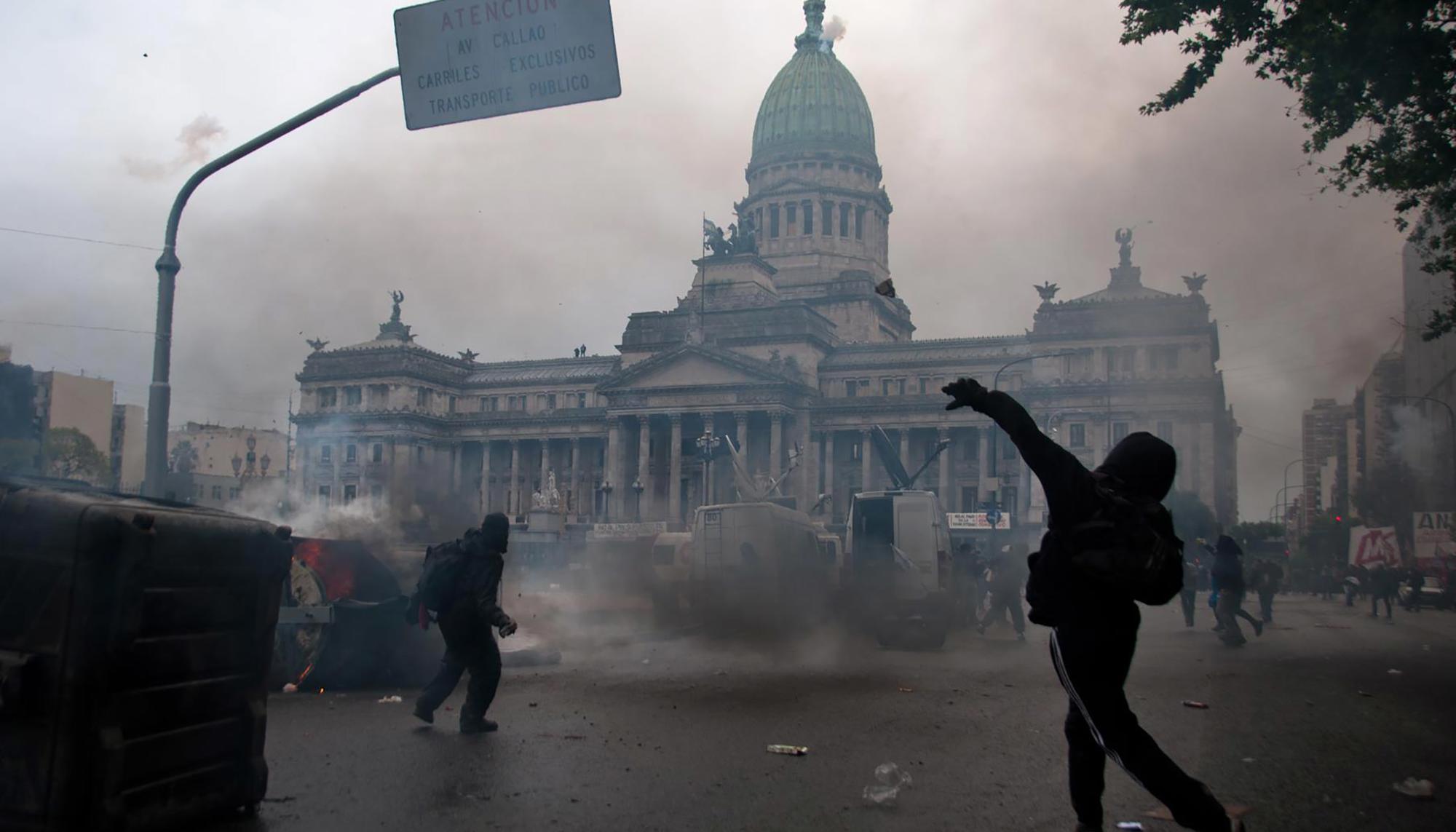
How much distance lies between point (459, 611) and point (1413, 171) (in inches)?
489

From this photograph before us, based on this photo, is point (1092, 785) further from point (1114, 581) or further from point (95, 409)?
point (95, 409)

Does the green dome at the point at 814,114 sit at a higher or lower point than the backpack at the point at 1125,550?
higher

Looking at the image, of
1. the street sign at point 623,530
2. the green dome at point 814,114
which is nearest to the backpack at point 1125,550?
the street sign at point 623,530

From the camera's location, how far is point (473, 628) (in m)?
9.98

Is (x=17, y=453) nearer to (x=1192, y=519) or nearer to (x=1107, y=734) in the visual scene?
(x=1107, y=734)

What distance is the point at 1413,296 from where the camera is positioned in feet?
159

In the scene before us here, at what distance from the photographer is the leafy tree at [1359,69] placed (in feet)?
44.8

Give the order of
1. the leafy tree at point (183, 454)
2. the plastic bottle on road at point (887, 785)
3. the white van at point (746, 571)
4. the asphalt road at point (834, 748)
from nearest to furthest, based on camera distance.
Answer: the asphalt road at point (834, 748) → the plastic bottle on road at point (887, 785) → the white van at point (746, 571) → the leafy tree at point (183, 454)

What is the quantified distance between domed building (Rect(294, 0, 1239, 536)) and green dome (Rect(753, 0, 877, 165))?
0.52 ft

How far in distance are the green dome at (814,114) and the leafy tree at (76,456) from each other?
180 ft

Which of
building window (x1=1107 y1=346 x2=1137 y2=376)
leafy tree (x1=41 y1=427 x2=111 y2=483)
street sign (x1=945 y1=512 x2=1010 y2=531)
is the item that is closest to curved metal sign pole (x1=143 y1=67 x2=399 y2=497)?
leafy tree (x1=41 y1=427 x2=111 y2=483)

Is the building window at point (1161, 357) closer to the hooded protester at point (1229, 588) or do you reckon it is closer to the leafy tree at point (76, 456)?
the hooded protester at point (1229, 588)

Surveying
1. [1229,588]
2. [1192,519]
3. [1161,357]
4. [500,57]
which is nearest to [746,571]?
[1229,588]

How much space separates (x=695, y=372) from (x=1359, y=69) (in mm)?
59512
